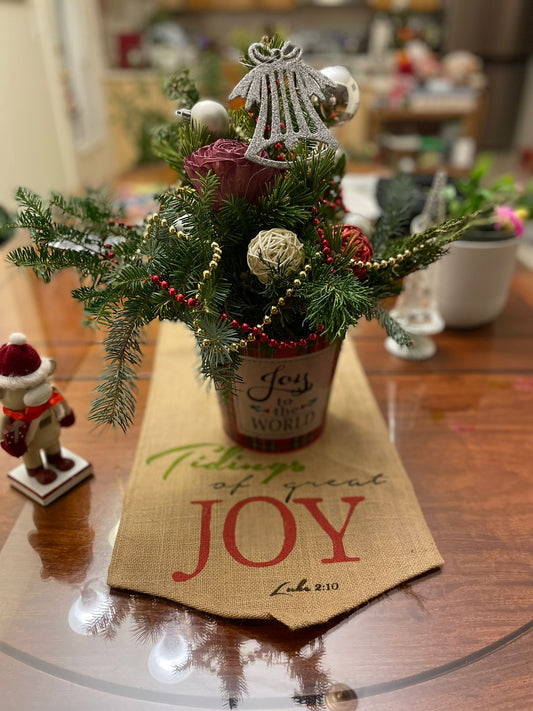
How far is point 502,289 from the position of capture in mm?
872

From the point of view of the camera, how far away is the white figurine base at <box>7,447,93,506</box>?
0.56 meters

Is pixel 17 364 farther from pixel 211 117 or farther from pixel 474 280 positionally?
pixel 474 280

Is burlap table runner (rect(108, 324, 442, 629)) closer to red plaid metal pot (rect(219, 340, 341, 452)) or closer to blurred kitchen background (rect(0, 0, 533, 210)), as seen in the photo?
red plaid metal pot (rect(219, 340, 341, 452))

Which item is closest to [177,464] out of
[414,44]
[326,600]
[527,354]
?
[326,600]

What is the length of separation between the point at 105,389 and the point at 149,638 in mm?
219

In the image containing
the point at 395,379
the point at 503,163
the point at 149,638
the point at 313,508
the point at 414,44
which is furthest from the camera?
the point at 503,163

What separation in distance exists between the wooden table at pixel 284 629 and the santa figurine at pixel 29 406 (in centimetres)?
6

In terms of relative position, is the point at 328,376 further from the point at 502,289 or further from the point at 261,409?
the point at 502,289

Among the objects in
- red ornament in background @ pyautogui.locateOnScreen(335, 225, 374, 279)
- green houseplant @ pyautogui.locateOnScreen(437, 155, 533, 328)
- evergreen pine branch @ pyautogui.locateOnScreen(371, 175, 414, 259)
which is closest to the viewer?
red ornament in background @ pyautogui.locateOnScreen(335, 225, 374, 279)

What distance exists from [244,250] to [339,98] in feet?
0.67

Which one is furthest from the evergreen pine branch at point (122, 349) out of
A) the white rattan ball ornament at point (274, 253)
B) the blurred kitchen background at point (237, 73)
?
the blurred kitchen background at point (237, 73)

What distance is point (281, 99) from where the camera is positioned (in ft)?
1.60

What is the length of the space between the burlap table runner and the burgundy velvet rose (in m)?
0.31

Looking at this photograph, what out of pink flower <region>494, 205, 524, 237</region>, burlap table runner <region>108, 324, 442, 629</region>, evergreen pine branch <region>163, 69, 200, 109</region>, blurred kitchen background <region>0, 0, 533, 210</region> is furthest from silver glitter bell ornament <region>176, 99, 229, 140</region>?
blurred kitchen background <region>0, 0, 533, 210</region>
